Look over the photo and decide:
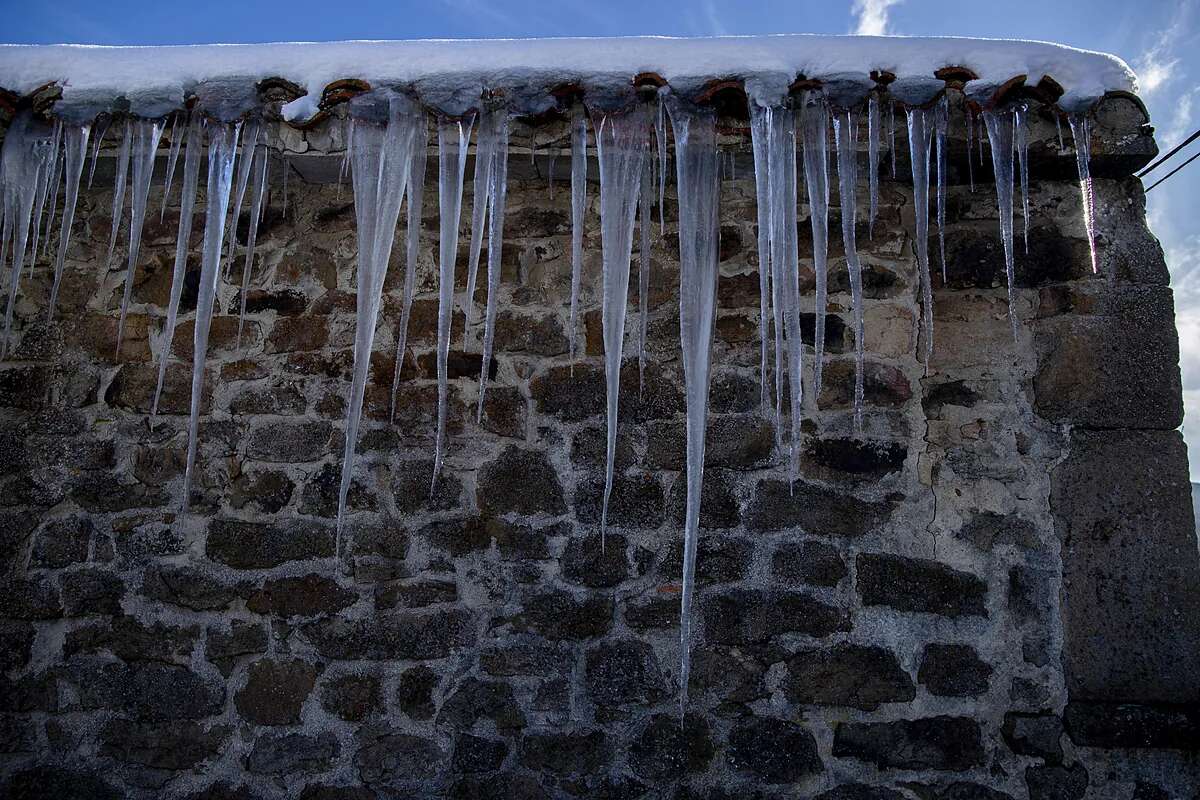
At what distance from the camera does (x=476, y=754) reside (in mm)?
1896

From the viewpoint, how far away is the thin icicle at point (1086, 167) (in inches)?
74.5

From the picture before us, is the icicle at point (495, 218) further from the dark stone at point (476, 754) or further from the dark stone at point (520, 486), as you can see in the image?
the dark stone at point (476, 754)

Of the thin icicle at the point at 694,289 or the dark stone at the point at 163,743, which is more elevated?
the thin icicle at the point at 694,289

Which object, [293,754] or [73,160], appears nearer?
[293,754]

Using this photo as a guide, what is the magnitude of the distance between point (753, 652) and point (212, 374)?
1669 millimetres

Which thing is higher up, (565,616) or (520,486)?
(520,486)

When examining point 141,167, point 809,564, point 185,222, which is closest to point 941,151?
point 809,564

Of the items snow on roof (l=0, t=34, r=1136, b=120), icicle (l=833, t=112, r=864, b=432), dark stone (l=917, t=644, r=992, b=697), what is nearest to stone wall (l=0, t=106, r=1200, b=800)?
dark stone (l=917, t=644, r=992, b=697)

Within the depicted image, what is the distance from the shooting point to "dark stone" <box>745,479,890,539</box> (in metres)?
1.97

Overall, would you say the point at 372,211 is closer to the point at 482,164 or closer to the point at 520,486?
the point at 482,164

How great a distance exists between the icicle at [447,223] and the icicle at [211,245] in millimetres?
563

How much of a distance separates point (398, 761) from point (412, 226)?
1.38m

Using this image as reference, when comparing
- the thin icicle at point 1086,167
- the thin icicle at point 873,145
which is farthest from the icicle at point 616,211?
the thin icicle at point 1086,167

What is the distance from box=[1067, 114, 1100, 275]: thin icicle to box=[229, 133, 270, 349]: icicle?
6.91 feet
